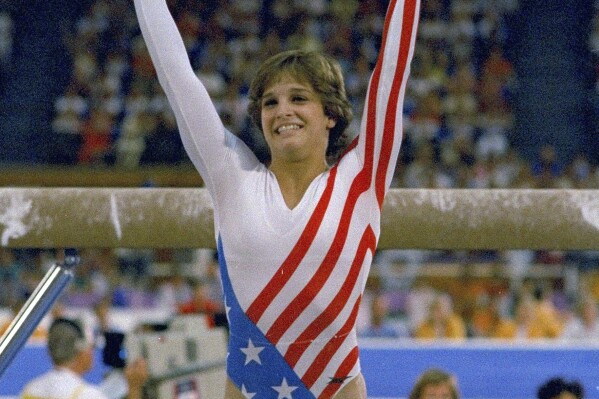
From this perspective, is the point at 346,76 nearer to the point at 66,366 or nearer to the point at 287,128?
the point at 66,366

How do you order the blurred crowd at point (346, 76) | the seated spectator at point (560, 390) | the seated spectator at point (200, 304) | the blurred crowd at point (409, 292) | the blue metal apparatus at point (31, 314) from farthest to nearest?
the blurred crowd at point (346, 76) → the blurred crowd at point (409, 292) → the seated spectator at point (200, 304) → the seated spectator at point (560, 390) → the blue metal apparatus at point (31, 314)

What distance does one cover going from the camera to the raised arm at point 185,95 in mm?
1958

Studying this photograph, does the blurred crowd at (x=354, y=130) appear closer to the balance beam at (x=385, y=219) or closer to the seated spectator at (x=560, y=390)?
the seated spectator at (x=560, y=390)

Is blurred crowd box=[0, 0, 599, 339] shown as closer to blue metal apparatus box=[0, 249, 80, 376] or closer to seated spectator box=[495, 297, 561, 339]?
seated spectator box=[495, 297, 561, 339]

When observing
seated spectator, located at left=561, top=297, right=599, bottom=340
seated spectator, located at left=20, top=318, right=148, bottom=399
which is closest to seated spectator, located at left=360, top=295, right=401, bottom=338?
seated spectator, located at left=561, top=297, right=599, bottom=340

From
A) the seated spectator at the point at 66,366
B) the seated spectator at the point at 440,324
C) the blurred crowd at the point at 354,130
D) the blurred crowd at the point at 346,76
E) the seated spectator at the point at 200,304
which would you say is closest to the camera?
the seated spectator at the point at 66,366

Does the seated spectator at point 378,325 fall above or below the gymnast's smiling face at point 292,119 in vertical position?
above

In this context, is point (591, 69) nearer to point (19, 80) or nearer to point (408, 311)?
point (408, 311)

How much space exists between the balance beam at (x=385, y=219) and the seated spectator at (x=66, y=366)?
1244mm

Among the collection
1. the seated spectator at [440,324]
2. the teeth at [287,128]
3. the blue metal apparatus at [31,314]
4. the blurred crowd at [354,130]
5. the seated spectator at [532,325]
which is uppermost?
the blurred crowd at [354,130]

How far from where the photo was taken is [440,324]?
21.7ft

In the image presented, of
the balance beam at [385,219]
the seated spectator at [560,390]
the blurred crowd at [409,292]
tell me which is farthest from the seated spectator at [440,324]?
the balance beam at [385,219]

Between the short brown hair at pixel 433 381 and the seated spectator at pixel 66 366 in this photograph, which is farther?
the seated spectator at pixel 66 366

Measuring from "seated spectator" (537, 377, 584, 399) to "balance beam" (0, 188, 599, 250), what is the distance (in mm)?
1006
